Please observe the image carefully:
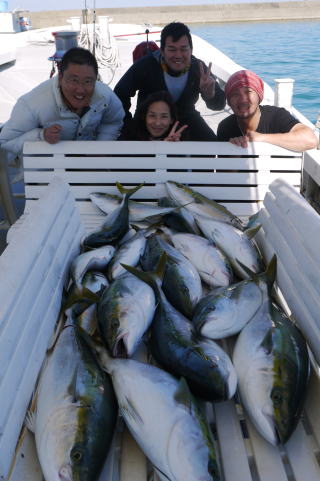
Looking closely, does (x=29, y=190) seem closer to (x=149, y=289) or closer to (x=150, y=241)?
(x=150, y=241)

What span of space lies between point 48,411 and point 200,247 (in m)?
1.04

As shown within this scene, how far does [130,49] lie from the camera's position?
8617 mm

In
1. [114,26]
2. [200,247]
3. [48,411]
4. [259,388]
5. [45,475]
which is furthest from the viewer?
[114,26]

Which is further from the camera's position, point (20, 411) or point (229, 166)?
point (229, 166)

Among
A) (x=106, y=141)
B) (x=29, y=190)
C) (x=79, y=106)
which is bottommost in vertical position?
(x=29, y=190)

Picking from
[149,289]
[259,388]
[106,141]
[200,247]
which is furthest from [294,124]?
[259,388]

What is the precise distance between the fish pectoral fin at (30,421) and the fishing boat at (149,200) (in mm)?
17

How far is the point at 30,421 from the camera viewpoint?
54.7 inches

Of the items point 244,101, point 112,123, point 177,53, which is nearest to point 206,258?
point 244,101

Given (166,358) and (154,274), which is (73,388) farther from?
(154,274)

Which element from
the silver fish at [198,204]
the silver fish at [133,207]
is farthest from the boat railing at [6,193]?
the silver fish at [198,204]

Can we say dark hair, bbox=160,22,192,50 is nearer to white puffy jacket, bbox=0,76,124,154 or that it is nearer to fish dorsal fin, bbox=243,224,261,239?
white puffy jacket, bbox=0,76,124,154

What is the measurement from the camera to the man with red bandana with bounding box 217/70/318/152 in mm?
2926

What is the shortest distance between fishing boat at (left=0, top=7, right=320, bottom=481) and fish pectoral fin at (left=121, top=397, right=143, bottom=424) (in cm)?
11
